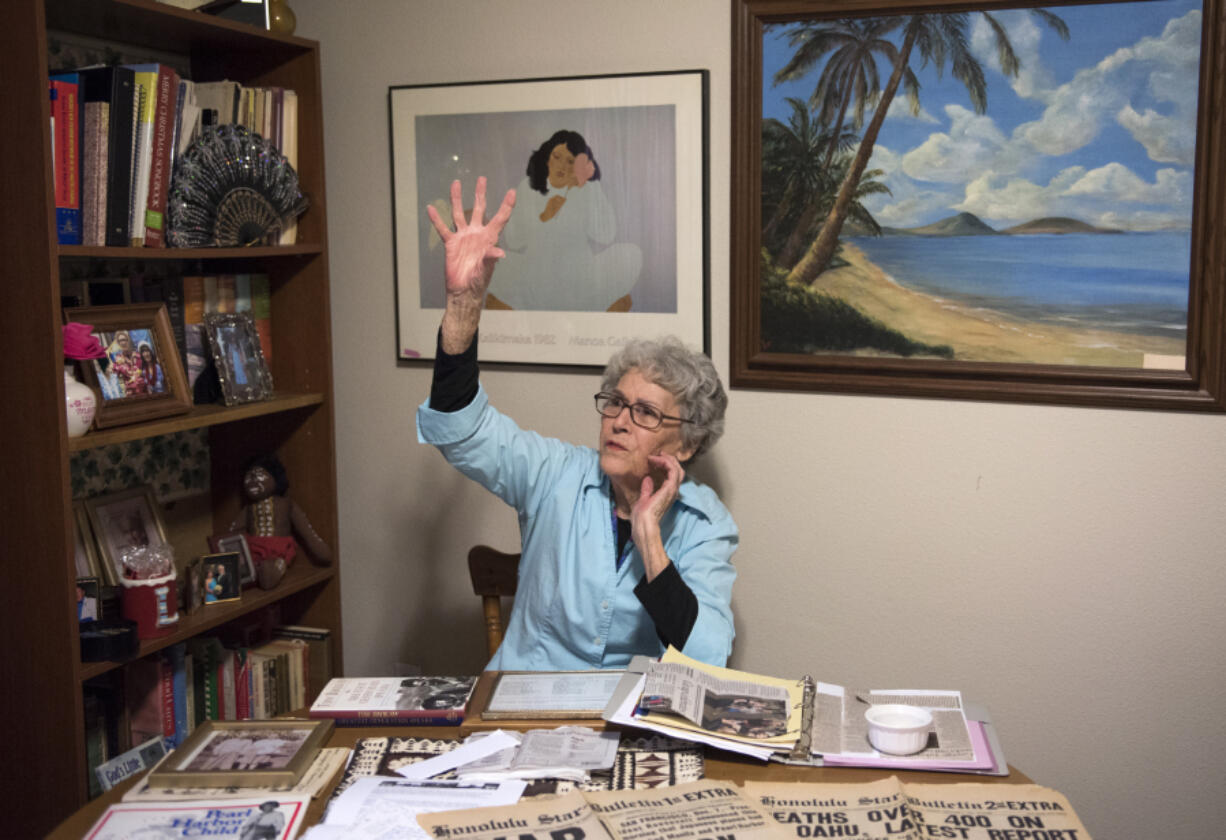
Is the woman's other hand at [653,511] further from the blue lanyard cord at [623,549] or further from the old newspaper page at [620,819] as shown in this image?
the old newspaper page at [620,819]

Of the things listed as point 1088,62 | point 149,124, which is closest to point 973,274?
point 1088,62

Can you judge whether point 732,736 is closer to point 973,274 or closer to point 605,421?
point 605,421

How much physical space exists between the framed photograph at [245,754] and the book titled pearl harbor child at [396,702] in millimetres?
45

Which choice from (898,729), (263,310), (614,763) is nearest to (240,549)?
(263,310)

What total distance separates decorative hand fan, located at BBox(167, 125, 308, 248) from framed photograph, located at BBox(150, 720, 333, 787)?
3.96 feet

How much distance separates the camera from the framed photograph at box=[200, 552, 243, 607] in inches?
99.7

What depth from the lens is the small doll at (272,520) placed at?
2.77 m

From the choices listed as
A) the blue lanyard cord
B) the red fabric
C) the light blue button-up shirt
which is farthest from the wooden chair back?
the red fabric

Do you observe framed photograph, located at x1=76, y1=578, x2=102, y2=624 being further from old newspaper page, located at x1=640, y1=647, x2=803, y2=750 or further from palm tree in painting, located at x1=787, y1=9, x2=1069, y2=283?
palm tree in painting, located at x1=787, y1=9, x2=1069, y2=283

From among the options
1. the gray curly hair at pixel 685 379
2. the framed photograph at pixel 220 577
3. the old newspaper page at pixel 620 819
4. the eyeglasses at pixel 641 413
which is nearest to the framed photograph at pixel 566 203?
the gray curly hair at pixel 685 379

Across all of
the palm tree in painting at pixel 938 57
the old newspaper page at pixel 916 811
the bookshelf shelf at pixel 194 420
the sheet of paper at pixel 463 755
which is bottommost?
the old newspaper page at pixel 916 811

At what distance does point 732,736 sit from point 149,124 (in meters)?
1.71

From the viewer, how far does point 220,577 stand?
8.38 feet

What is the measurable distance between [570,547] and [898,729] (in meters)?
0.84
